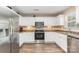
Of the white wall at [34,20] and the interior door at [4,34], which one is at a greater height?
the white wall at [34,20]

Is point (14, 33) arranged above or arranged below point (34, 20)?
below

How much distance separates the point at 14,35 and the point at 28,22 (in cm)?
35

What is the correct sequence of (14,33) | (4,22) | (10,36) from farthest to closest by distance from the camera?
(14,33) < (10,36) < (4,22)

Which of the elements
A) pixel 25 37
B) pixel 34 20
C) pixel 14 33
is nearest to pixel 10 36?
pixel 14 33

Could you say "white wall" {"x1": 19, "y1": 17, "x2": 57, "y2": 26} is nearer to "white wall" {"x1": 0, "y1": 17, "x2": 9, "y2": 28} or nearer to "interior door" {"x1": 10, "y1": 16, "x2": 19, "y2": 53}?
"interior door" {"x1": 10, "y1": 16, "x2": 19, "y2": 53}

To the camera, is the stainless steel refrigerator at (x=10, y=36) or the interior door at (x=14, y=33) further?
the interior door at (x=14, y=33)

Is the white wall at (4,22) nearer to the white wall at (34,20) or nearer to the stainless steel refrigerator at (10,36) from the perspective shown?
the stainless steel refrigerator at (10,36)

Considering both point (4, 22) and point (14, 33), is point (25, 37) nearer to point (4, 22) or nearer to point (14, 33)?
point (14, 33)

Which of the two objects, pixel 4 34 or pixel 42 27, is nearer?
pixel 4 34

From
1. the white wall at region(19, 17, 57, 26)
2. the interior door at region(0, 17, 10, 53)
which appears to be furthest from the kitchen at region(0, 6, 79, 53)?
the interior door at region(0, 17, 10, 53)

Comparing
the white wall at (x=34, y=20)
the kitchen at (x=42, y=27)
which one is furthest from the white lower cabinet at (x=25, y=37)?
the white wall at (x=34, y=20)

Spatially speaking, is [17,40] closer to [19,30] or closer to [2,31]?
[19,30]

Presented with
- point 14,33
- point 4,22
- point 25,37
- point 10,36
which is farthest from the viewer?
point 25,37
